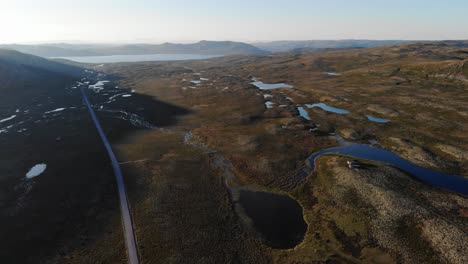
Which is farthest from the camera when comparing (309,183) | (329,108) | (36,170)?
(329,108)

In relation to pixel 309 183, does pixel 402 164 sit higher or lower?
lower

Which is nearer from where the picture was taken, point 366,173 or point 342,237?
point 342,237

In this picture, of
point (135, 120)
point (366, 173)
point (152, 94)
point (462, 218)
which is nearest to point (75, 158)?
point (135, 120)

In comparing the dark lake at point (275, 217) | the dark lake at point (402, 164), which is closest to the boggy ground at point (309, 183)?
the dark lake at point (275, 217)

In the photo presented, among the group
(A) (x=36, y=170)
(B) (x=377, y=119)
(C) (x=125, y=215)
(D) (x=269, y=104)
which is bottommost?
(D) (x=269, y=104)

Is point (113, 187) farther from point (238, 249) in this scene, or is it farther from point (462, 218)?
point (462, 218)

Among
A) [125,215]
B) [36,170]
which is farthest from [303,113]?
[36,170]

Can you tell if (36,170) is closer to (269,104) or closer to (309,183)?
(309,183)
